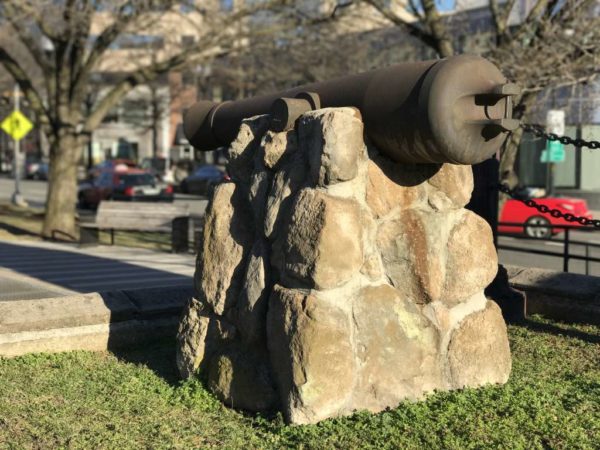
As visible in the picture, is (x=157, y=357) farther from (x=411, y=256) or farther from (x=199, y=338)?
(x=411, y=256)

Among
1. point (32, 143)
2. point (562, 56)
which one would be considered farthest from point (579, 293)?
point (32, 143)

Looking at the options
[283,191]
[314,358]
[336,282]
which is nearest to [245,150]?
[283,191]

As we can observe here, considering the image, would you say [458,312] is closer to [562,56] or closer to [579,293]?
[579,293]

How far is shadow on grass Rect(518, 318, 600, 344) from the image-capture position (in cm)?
635

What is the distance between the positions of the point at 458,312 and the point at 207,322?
1.66 meters

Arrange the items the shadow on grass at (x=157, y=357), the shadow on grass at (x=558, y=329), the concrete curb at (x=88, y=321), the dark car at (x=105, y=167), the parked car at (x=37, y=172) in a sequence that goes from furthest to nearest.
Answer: the parked car at (x=37, y=172)
the dark car at (x=105, y=167)
the shadow on grass at (x=558, y=329)
the concrete curb at (x=88, y=321)
the shadow on grass at (x=157, y=357)

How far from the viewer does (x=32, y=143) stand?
253 ft

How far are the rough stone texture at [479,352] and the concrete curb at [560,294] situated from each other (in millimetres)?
2056

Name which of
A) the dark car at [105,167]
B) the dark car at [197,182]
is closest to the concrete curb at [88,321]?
the dark car at [105,167]

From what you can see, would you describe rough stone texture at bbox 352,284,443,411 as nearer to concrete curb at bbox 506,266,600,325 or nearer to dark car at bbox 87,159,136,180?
concrete curb at bbox 506,266,600,325

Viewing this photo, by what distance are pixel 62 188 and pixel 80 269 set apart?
573cm

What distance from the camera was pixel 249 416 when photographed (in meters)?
4.68

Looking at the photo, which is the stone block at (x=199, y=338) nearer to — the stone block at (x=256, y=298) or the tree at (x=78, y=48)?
the stone block at (x=256, y=298)

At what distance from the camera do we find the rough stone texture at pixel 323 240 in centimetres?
438
